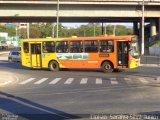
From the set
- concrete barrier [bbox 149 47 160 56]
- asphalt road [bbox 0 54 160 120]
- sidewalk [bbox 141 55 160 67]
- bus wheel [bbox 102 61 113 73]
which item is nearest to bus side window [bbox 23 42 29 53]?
bus wheel [bbox 102 61 113 73]

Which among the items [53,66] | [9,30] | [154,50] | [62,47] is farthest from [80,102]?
[9,30]

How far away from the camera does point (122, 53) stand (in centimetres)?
3412

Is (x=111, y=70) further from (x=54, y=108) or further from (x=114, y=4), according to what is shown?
(x=114, y=4)

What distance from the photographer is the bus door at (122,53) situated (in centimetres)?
3397

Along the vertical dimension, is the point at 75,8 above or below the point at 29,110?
above

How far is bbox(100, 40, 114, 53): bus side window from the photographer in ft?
113

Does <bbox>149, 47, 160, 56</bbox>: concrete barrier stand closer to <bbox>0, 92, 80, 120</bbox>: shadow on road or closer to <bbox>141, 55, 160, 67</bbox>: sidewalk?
<bbox>141, 55, 160, 67</bbox>: sidewalk

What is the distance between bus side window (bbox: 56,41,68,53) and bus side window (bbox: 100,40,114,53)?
10.7 ft

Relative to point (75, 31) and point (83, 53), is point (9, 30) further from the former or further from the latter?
point (83, 53)

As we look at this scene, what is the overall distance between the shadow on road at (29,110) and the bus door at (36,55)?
65.6ft

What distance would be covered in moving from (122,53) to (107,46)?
4.30ft

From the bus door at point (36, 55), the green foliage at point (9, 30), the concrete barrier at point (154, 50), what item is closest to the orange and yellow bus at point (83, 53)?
the bus door at point (36, 55)

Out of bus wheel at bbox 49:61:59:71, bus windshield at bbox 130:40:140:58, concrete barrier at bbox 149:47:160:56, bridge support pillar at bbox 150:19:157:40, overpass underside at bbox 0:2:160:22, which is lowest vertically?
bus wheel at bbox 49:61:59:71

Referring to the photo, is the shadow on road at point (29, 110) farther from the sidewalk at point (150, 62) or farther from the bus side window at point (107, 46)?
the sidewalk at point (150, 62)
